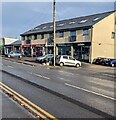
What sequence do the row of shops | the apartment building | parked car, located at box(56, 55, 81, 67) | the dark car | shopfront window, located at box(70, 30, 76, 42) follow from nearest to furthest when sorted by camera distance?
parked car, located at box(56, 55, 81, 67) → the dark car → the apartment building → the row of shops → shopfront window, located at box(70, 30, 76, 42)

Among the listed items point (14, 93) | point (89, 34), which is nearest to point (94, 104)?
point (14, 93)

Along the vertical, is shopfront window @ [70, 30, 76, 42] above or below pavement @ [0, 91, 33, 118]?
above

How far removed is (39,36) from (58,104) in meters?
50.0

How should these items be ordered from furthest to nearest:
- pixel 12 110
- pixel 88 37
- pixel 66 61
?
pixel 88 37
pixel 66 61
pixel 12 110

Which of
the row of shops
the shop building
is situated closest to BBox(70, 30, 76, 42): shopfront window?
the row of shops

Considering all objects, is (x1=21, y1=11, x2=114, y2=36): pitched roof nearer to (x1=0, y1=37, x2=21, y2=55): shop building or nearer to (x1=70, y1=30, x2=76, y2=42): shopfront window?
(x1=70, y1=30, x2=76, y2=42): shopfront window

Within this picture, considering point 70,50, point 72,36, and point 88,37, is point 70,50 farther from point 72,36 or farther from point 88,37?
point 88,37

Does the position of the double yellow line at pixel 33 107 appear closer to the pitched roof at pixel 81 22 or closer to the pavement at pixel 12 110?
the pavement at pixel 12 110

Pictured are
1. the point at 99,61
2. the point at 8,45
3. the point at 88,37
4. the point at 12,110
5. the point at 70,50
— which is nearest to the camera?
the point at 12,110

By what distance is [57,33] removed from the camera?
5288 centimetres

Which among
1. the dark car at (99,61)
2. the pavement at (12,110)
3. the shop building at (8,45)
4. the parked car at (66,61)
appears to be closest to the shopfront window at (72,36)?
the dark car at (99,61)

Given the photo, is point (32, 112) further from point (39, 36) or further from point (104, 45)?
point (39, 36)

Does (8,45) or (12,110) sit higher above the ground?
(8,45)

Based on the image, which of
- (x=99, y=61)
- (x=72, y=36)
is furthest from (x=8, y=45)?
(x=99, y=61)
